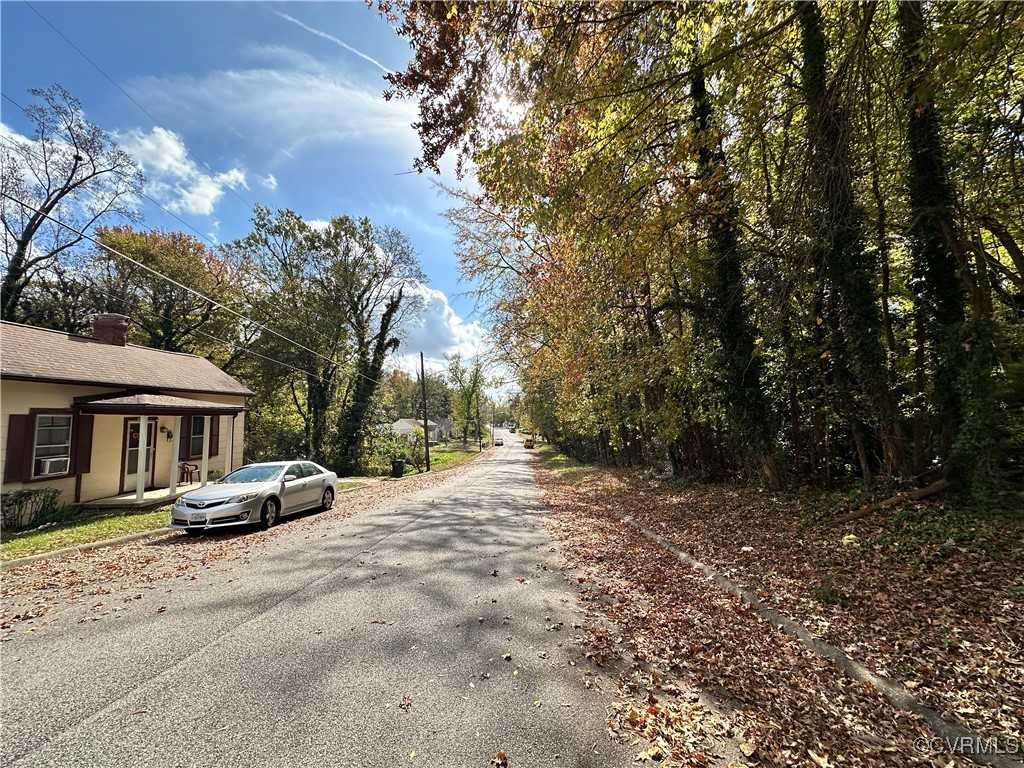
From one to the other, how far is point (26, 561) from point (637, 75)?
1167 cm

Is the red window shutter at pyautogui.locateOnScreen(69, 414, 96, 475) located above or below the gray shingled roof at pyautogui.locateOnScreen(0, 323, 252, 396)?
below

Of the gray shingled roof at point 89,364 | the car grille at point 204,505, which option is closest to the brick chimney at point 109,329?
the gray shingled roof at point 89,364

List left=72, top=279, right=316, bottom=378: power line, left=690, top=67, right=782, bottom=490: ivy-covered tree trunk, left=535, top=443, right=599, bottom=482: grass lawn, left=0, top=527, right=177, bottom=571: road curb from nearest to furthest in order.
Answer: left=0, top=527, right=177, bottom=571: road curb, left=690, top=67, right=782, bottom=490: ivy-covered tree trunk, left=535, top=443, right=599, bottom=482: grass lawn, left=72, top=279, right=316, bottom=378: power line

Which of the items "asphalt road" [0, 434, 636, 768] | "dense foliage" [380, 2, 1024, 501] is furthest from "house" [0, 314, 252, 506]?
"dense foliage" [380, 2, 1024, 501]

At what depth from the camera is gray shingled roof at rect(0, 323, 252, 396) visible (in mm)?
10789

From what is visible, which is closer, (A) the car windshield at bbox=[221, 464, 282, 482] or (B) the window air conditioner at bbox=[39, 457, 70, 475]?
(A) the car windshield at bbox=[221, 464, 282, 482]

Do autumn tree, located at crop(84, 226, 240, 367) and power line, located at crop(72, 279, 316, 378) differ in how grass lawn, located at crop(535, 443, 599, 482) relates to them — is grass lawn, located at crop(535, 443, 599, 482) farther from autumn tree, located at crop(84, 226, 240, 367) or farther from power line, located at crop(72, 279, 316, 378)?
autumn tree, located at crop(84, 226, 240, 367)

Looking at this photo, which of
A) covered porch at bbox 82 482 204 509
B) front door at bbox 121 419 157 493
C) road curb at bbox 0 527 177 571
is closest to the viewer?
road curb at bbox 0 527 177 571

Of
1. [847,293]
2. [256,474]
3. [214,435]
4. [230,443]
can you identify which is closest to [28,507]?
[256,474]

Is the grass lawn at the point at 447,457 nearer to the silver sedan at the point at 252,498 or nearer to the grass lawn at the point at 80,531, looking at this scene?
the silver sedan at the point at 252,498

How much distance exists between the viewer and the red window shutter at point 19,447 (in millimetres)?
10211

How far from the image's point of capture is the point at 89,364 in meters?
12.7

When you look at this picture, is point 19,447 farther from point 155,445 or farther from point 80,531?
point 155,445

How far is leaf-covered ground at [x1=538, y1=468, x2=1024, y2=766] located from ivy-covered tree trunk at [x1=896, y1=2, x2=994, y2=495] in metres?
0.93
